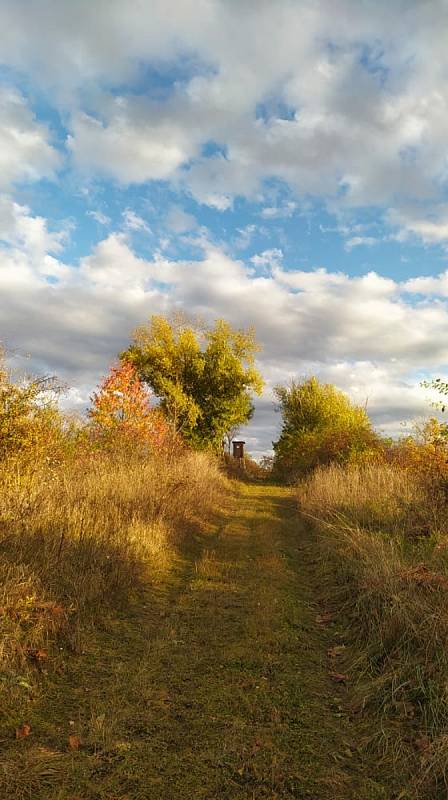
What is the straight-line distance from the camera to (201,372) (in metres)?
31.4

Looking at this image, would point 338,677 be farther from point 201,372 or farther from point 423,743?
point 201,372

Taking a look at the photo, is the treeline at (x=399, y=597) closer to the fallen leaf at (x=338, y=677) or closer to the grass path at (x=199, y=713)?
the fallen leaf at (x=338, y=677)

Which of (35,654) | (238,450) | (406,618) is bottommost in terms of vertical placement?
(35,654)

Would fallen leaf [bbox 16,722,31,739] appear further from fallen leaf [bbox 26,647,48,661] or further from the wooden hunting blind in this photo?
the wooden hunting blind

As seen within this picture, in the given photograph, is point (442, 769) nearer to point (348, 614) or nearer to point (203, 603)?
point (348, 614)

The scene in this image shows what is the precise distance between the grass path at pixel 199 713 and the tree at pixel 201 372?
2441cm

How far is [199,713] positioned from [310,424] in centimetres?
3301

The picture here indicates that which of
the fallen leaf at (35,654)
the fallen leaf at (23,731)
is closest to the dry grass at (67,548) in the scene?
the fallen leaf at (35,654)

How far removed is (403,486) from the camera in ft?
39.0

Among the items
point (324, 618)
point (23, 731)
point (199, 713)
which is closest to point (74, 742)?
point (23, 731)

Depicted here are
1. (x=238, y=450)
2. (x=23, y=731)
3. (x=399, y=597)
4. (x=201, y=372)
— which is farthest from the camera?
(x=238, y=450)

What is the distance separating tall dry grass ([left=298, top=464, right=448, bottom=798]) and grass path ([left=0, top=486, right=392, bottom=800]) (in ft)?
1.22

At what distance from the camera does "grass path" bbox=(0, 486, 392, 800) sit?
131 inches

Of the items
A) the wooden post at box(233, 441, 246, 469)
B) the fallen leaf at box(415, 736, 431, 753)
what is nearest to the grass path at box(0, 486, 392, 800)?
the fallen leaf at box(415, 736, 431, 753)
